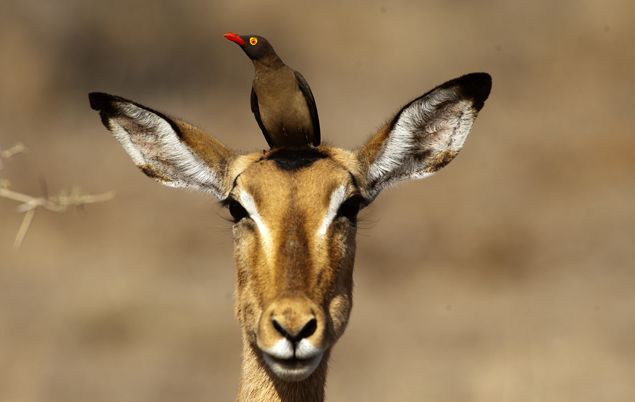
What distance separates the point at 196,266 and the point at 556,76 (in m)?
7.23

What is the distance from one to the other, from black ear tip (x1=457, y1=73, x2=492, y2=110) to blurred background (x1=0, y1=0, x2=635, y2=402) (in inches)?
232

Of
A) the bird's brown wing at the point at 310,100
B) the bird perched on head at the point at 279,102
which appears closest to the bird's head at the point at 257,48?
the bird perched on head at the point at 279,102

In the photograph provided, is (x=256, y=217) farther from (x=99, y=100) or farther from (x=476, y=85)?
(x=476, y=85)

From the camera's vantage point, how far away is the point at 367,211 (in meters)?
13.0

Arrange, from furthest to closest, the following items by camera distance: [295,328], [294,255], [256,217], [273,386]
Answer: [273,386]
[256,217]
[294,255]
[295,328]

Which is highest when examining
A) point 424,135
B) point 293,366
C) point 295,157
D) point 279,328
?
point 424,135

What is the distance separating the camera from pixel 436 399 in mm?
14109

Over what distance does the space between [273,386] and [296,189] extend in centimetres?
107

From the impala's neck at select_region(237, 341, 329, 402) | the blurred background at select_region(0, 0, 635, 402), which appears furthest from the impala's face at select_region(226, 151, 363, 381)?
the blurred background at select_region(0, 0, 635, 402)

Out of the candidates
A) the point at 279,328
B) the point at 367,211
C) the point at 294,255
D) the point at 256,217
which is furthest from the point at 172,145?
the point at 367,211

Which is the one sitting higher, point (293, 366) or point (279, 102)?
point (279, 102)

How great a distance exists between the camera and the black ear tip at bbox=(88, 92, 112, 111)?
7.02 meters

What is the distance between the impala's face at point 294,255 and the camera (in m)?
6.03

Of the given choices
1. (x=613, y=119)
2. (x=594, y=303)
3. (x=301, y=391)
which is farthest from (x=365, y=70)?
(x=301, y=391)
